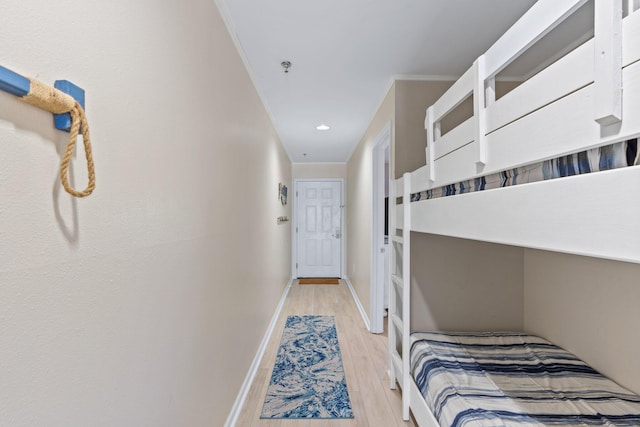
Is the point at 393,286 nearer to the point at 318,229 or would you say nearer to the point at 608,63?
the point at 608,63

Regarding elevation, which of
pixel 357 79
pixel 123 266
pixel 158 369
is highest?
pixel 357 79

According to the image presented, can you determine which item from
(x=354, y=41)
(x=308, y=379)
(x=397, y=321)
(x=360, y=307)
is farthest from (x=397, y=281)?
(x=360, y=307)

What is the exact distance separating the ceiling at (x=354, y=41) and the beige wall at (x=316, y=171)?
3200mm

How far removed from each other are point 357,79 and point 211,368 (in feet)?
7.56

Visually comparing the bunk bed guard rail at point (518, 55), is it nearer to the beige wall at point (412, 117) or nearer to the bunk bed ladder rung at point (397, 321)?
the beige wall at point (412, 117)

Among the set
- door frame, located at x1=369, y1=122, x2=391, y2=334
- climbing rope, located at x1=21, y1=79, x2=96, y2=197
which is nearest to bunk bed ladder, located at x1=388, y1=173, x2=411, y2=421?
door frame, located at x1=369, y1=122, x2=391, y2=334

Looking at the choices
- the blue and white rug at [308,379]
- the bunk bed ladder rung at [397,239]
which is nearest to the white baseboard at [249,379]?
the blue and white rug at [308,379]

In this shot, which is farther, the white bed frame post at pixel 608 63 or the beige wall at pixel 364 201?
the beige wall at pixel 364 201

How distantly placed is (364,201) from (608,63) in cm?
355

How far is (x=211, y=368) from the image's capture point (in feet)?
5.29

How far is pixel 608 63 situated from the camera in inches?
25.6

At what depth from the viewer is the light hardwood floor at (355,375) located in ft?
6.69

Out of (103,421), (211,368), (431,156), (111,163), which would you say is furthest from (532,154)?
(211,368)

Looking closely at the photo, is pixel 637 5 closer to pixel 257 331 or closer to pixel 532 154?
pixel 532 154
